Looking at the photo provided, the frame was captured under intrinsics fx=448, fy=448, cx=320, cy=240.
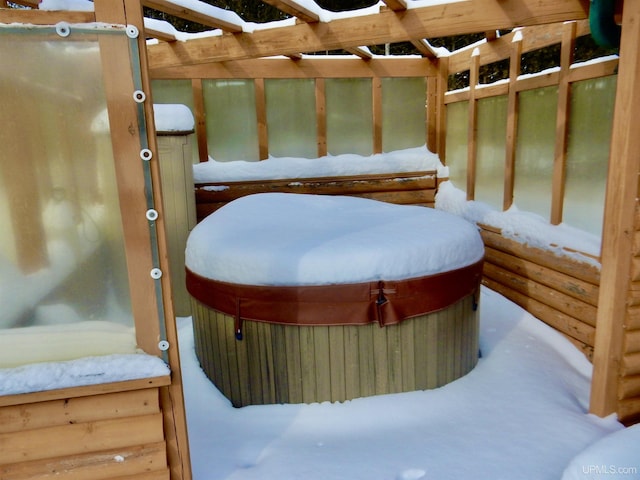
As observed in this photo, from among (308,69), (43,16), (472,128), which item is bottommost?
(472,128)

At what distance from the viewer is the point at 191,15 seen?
3.92 m

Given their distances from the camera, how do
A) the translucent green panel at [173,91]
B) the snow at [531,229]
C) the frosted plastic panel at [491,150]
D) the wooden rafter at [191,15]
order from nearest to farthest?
1. the wooden rafter at [191,15]
2. the snow at [531,229]
3. the frosted plastic panel at [491,150]
4. the translucent green panel at [173,91]

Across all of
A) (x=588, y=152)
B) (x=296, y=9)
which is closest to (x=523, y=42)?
(x=588, y=152)

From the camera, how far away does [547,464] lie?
2.60m

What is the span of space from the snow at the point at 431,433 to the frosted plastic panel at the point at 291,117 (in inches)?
148

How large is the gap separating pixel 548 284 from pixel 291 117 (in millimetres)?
4032

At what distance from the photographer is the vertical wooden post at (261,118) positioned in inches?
245

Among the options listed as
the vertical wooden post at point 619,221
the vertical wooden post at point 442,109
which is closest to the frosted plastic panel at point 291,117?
the vertical wooden post at point 442,109

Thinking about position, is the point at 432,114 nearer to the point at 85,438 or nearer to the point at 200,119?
the point at 200,119

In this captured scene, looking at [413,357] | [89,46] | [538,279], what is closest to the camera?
[89,46]

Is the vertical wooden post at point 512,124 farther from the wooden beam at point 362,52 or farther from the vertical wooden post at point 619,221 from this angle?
the vertical wooden post at point 619,221

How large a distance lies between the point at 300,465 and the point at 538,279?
3120mm

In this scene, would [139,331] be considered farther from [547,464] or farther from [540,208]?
[540,208]

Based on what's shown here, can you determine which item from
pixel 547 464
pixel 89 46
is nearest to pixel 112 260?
pixel 89 46
